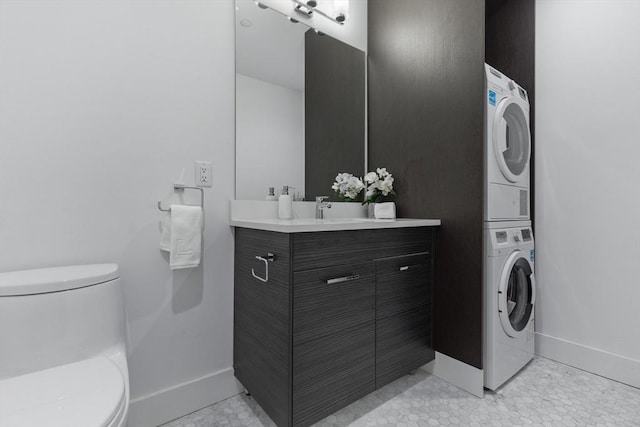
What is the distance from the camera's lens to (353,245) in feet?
4.47

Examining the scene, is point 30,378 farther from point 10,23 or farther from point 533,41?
point 533,41

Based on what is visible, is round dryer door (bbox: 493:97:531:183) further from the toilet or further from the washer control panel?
the toilet

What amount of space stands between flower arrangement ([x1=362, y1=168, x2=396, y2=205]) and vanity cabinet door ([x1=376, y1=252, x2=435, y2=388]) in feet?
1.59

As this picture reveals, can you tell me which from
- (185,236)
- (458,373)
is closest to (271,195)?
(185,236)

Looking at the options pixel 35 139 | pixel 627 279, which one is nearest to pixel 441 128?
pixel 627 279

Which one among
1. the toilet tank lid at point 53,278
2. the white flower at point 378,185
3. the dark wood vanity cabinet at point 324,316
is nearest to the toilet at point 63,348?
the toilet tank lid at point 53,278

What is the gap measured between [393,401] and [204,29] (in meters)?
2.11

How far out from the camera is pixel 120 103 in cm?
130

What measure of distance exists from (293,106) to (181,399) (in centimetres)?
167

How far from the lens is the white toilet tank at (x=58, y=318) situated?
93 cm

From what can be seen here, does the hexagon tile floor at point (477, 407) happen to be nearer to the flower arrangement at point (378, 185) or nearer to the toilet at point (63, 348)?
the toilet at point (63, 348)

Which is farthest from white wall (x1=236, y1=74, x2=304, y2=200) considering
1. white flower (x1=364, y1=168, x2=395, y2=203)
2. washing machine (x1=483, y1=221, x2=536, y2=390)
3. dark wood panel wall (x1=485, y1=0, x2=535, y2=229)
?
dark wood panel wall (x1=485, y1=0, x2=535, y2=229)

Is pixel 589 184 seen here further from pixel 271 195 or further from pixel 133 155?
pixel 133 155

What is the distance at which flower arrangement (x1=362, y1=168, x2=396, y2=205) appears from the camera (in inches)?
76.9
